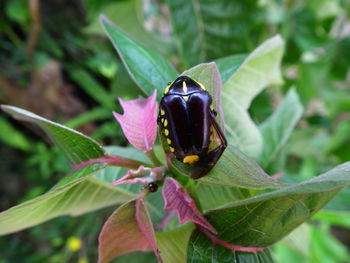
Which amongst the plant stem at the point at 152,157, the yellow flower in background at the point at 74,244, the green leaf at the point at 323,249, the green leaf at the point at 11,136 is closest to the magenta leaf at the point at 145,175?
the plant stem at the point at 152,157

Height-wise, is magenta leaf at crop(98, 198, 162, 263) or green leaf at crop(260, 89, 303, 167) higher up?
magenta leaf at crop(98, 198, 162, 263)

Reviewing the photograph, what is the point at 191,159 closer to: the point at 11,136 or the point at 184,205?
the point at 184,205

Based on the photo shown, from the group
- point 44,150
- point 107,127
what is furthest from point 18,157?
point 107,127

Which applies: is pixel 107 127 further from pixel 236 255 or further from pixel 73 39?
pixel 236 255

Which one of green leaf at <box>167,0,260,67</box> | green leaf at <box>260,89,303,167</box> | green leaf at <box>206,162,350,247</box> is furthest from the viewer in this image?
green leaf at <box>167,0,260,67</box>

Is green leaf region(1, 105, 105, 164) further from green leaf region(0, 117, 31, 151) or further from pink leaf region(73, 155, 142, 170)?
green leaf region(0, 117, 31, 151)

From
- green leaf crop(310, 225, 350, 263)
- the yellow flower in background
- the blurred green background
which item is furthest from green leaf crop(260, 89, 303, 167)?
the yellow flower in background

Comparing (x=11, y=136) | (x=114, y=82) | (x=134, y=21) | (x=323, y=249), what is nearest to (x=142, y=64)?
(x=114, y=82)
